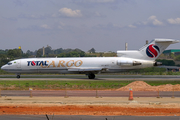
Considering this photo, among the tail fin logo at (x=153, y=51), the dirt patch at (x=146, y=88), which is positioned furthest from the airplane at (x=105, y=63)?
the dirt patch at (x=146, y=88)

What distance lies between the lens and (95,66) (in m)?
46.7

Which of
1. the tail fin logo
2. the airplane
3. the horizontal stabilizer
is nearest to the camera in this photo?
the airplane

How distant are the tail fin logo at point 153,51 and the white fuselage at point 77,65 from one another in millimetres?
1389

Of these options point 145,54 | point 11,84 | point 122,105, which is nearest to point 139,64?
point 145,54

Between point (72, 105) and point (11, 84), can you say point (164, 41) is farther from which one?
point (72, 105)

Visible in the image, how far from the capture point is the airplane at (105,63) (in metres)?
45.9

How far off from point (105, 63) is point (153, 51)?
358 inches

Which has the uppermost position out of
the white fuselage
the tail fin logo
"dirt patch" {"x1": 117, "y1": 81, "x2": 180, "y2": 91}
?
the tail fin logo

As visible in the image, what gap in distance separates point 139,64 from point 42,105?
28880mm

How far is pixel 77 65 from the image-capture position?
4706 cm

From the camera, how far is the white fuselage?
151ft

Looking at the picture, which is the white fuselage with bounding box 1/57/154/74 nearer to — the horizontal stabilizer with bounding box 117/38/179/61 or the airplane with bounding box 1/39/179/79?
the airplane with bounding box 1/39/179/79

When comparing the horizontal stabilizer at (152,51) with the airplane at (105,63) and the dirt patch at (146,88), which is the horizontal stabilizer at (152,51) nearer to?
the airplane at (105,63)

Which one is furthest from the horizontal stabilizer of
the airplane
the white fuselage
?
the white fuselage
